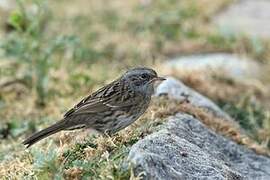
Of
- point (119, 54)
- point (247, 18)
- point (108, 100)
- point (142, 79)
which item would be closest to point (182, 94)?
point (142, 79)

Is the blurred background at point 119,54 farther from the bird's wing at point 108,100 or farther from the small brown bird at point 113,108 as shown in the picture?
the bird's wing at point 108,100

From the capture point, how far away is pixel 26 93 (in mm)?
9609

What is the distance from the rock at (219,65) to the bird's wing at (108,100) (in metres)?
3.27

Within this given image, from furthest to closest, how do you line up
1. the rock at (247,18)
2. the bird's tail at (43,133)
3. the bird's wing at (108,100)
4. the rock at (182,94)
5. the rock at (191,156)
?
1. the rock at (247,18)
2. the rock at (182,94)
3. the bird's wing at (108,100)
4. the bird's tail at (43,133)
5. the rock at (191,156)

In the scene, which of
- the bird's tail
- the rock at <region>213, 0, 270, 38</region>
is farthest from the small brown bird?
the rock at <region>213, 0, 270, 38</region>

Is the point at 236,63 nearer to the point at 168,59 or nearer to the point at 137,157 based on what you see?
the point at 168,59

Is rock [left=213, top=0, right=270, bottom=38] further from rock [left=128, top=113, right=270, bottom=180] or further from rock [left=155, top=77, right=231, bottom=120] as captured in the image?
rock [left=128, top=113, right=270, bottom=180]

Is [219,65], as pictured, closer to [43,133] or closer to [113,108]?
[113,108]

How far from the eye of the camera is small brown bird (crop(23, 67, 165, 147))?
6.43 m

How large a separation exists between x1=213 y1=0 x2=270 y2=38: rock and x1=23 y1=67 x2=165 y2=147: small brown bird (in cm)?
572

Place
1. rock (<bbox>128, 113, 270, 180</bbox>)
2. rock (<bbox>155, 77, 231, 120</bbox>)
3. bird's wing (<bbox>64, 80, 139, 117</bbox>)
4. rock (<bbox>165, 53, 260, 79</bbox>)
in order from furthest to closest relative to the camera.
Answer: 1. rock (<bbox>165, 53, 260, 79</bbox>)
2. rock (<bbox>155, 77, 231, 120</bbox>)
3. bird's wing (<bbox>64, 80, 139, 117</bbox>)
4. rock (<bbox>128, 113, 270, 180</bbox>)

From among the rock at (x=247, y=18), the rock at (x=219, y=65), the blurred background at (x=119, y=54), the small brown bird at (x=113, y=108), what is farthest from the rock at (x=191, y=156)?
the rock at (x=247, y=18)

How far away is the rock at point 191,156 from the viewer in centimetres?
491

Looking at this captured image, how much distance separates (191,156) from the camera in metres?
5.48
